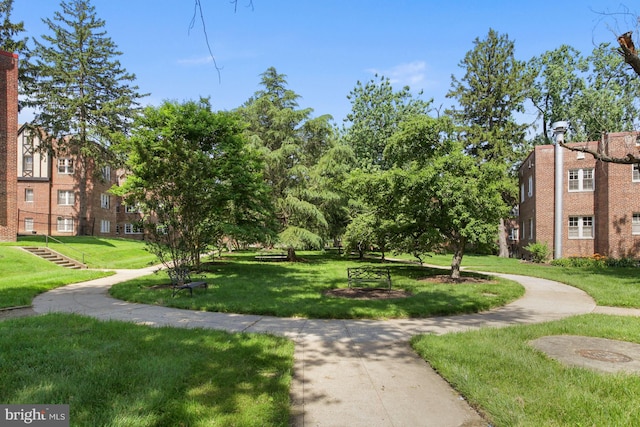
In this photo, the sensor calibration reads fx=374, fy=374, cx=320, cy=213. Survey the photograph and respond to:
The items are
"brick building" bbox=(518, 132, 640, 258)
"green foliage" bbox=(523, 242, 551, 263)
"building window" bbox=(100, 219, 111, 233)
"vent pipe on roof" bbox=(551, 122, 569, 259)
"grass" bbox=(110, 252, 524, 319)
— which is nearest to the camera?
"grass" bbox=(110, 252, 524, 319)

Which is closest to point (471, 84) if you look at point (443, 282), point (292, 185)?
point (292, 185)

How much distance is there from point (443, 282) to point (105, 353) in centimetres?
1140

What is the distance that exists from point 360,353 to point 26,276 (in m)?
13.9

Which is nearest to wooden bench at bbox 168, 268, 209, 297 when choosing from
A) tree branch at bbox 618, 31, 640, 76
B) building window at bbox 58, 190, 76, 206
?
tree branch at bbox 618, 31, 640, 76

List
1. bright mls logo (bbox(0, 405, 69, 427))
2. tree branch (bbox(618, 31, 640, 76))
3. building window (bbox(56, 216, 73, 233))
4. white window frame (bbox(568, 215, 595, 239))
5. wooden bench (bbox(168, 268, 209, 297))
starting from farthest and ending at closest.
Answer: building window (bbox(56, 216, 73, 233))
white window frame (bbox(568, 215, 595, 239))
wooden bench (bbox(168, 268, 209, 297))
tree branch (bbox(618, 31, 640, 76))
bright mls logo (bbox(0, 405, 69, 427))

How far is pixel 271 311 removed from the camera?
8.33 metres

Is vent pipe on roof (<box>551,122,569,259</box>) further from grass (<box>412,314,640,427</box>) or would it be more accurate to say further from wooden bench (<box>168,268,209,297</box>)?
wooden bench (<box>168,268,209,297</box>)

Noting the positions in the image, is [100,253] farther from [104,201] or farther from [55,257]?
[104,201]

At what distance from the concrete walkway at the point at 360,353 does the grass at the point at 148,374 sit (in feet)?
1.37

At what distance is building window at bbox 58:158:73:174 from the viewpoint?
36.4m

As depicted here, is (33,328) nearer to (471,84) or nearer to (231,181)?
(231,181)

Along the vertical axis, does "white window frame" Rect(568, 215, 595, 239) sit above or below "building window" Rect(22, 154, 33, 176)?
below

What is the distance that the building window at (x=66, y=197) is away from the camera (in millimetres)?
36500

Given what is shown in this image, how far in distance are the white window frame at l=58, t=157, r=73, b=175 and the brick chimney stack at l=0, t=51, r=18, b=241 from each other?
15.3 metres
